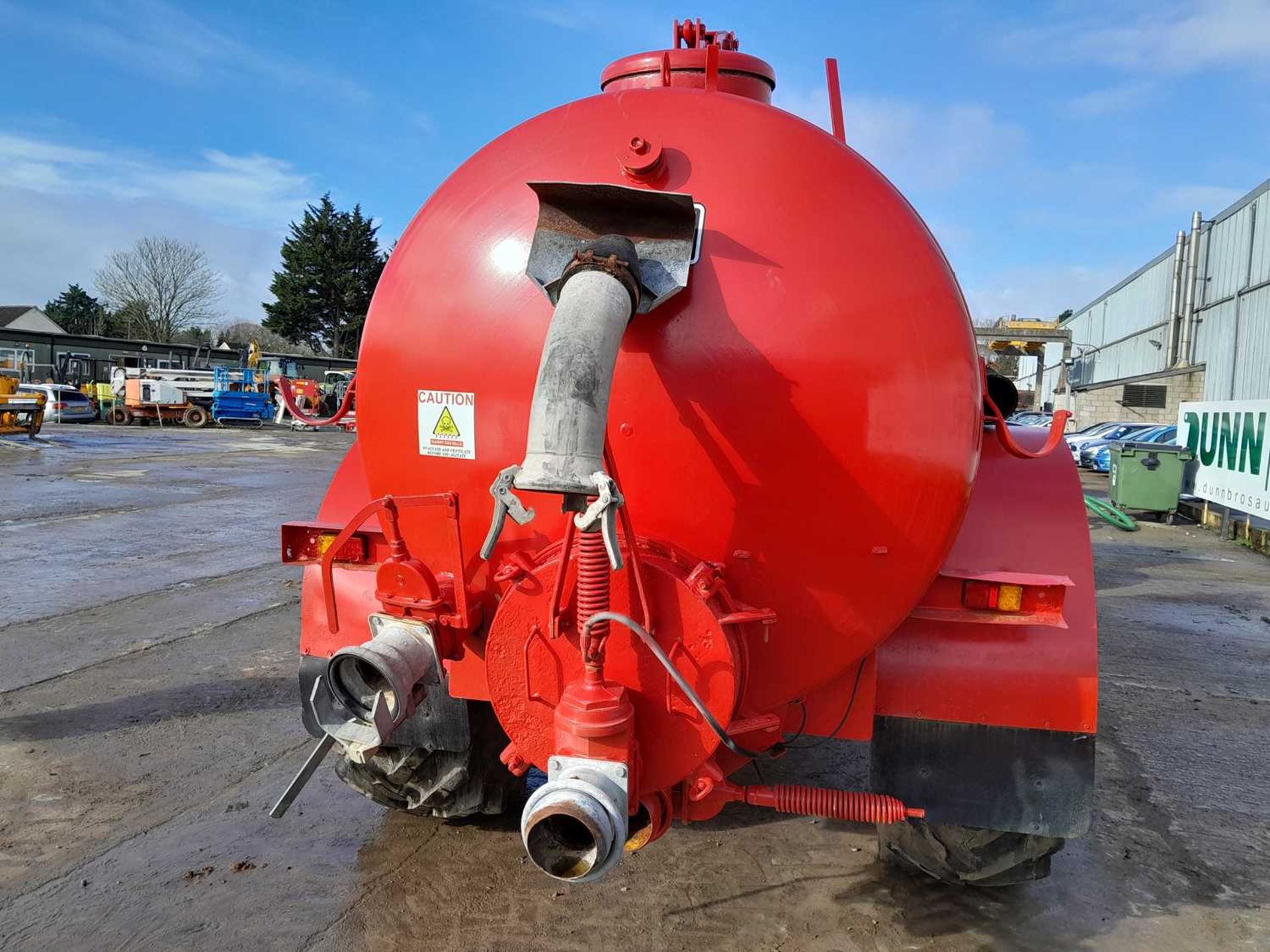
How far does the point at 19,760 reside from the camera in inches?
153

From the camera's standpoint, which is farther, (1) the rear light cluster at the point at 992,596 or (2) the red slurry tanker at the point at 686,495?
(1) the rear light cluster at the point at 992,596

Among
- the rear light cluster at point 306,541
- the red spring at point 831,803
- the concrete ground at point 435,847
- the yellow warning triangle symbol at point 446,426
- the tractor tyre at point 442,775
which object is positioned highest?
the yellow warning triangle symbol at point 446,426

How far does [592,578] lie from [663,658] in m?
0.22

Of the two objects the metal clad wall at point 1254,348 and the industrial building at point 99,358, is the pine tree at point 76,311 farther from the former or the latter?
the metal clad wall at point 1254,348

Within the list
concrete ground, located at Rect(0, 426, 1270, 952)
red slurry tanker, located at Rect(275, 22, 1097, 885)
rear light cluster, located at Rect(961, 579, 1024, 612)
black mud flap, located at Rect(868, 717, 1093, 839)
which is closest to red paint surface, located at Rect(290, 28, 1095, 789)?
red slurry tanker, located at Rect(275, 22, 1097, 885)

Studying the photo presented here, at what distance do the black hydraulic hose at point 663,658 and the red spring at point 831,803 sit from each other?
0.44 m

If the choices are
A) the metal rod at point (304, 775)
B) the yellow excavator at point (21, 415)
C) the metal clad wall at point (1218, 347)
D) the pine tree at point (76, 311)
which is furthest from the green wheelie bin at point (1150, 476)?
the pine tree at point (76, 311)

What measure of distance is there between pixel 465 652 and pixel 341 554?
59cm

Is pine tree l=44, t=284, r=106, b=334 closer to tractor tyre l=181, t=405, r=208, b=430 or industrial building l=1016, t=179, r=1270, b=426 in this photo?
tractor tyre l=181, t=405, r=208, b=430

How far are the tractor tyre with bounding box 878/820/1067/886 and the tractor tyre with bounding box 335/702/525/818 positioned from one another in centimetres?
138

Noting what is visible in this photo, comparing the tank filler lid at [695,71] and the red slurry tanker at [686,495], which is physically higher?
the tank filler lid at [695,71]

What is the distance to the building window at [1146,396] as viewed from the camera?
2945 centimetres

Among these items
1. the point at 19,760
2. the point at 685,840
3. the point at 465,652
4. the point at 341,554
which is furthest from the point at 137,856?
the point at 685,840

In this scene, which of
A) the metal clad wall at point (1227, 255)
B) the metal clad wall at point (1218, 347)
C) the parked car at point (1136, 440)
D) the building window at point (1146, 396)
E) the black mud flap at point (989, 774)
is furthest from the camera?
the building window at point (1146, 396)
